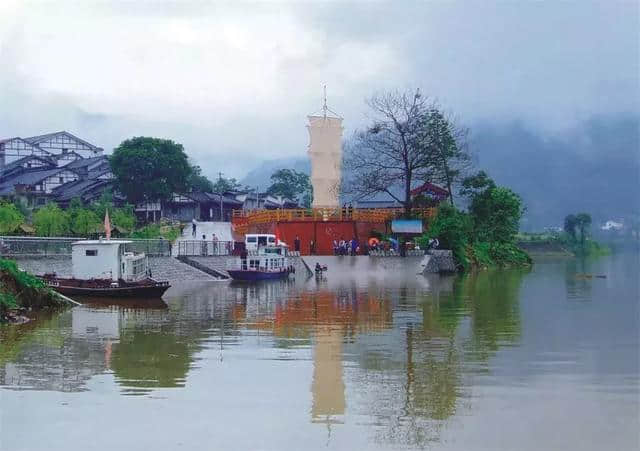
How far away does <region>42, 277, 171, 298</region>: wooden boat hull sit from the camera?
23.8m

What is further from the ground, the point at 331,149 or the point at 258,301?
the point at 331,149

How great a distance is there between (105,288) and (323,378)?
45.3 feet

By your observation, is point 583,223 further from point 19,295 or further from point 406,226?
point 19,295

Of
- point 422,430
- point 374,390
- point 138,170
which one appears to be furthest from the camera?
point 138,170

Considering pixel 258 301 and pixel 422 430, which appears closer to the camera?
pixel 422 430

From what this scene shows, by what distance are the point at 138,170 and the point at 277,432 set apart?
166 ft

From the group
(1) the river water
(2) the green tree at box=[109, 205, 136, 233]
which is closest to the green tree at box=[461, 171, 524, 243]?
(2) the green tree at box=[109, 205, 136, 233]

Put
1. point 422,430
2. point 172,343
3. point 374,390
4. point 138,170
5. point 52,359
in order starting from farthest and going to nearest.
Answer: point 138,170
point 172,343
point 52,359
point 374,390
point 422,430

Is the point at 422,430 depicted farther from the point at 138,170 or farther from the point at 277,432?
the point at 138,170

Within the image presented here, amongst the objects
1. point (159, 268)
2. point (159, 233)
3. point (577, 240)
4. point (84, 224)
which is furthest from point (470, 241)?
point (577, 240)

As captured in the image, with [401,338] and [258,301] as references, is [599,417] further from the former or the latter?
[258,301]

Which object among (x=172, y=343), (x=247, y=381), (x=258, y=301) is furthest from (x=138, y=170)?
(x=247, y=381)

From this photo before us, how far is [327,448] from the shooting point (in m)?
8.09

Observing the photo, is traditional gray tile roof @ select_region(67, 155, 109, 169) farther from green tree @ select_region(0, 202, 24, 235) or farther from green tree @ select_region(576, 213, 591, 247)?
green tree @ select_region(576, 213, 591, 247)
